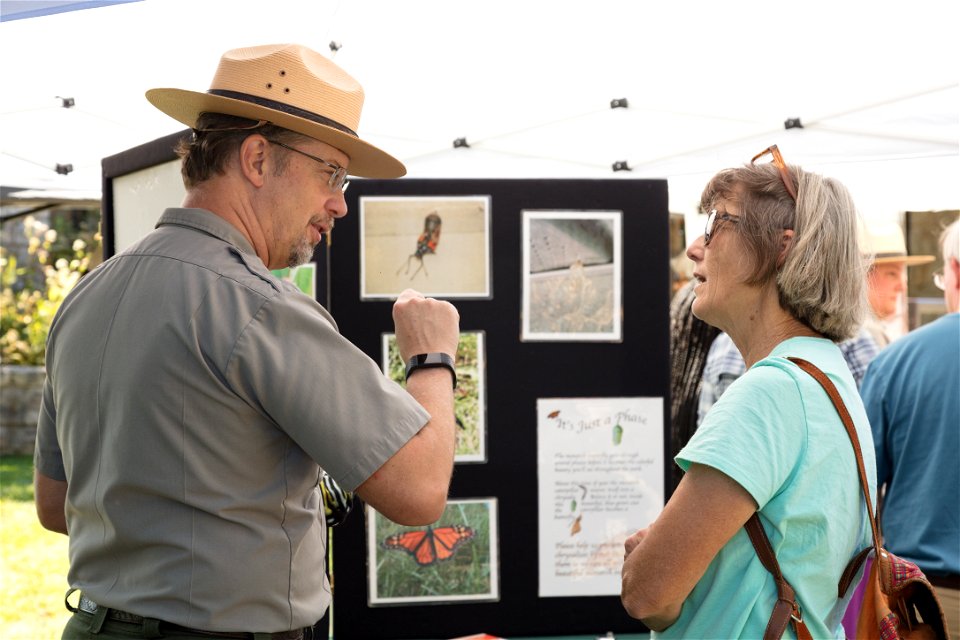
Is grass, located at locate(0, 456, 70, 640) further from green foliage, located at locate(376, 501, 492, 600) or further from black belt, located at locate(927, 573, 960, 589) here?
black belt, located at locate(927, 573, 960, 589)

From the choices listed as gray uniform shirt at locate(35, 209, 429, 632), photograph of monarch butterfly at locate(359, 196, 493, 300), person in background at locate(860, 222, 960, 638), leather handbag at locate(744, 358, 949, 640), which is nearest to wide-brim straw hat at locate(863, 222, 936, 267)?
person in background at locate(860, 222, 960, 638)

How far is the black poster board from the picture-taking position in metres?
2.55

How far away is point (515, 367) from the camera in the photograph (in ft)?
8.41

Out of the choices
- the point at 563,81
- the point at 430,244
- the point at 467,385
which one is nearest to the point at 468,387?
the point at 467,385

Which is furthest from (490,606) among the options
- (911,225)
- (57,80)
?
(911,225)

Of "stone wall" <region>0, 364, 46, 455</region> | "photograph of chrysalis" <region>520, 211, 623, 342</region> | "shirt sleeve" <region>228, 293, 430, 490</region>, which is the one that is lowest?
"stone wall" <region>0, 364, 46, 455</region>

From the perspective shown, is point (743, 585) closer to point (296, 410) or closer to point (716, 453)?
point (716, 453)

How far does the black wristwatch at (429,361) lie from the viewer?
150 centimetres

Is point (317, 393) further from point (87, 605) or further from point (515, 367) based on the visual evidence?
point (515, 367)

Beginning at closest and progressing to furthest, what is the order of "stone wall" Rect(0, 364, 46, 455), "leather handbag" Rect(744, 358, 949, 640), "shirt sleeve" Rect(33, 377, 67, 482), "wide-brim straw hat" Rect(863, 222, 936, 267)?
"leather handbag" Rect(744, 358, 949, 640) → "shirt sleeve" Rect(33, 377, 67, 482) → "wide-brim straw hat" Rect(863, 222, 936, 267) → "stone wall" Rect(0, 364, 46, 455)

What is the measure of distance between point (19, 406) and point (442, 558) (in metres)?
7.76

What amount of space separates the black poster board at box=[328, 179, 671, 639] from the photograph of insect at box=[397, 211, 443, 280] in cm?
7

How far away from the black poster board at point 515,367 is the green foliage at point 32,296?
7.18 meters

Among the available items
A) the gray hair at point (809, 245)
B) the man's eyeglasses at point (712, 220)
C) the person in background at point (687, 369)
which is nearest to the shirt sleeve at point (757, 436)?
the gray hair at point (809, 245)
